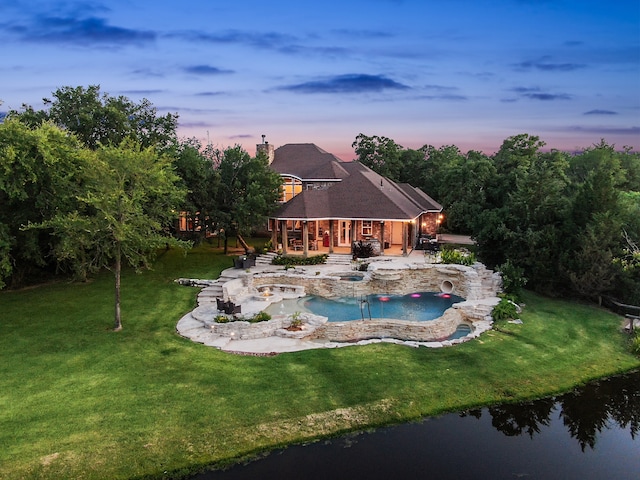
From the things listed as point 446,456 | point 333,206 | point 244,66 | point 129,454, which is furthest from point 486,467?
point 244,66

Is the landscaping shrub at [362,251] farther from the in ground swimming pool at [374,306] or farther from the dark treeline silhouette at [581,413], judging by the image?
the dark treeline silhouette at [581,413]

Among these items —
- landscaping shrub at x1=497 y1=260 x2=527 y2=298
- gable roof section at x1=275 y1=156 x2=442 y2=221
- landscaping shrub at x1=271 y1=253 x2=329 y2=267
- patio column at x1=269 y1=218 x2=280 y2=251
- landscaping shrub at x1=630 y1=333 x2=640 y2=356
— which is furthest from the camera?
patio column at x1=269 y1=218 x2=280 y2=251

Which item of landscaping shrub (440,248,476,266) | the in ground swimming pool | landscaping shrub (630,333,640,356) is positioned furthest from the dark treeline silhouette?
landscaping shrub (440,248,476,266)

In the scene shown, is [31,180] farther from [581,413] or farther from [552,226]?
[552,226]

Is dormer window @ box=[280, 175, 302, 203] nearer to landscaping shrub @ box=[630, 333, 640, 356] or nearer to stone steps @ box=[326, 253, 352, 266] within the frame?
stone steps @ box=[326, 253, 352, 266]

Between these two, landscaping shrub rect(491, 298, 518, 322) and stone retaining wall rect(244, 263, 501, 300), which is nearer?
landscaping shrub rect(491, 298, 518, 322)

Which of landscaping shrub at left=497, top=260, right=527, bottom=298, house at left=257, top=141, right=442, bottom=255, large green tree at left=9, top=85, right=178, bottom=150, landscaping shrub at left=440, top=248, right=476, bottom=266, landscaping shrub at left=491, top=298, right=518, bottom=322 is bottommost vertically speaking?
landscaping shrub at left=491, top=298, right=518, bottom=322

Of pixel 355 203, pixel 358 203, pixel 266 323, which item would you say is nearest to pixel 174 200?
pixel 266 323
